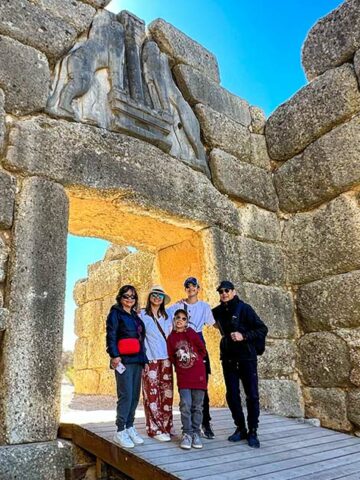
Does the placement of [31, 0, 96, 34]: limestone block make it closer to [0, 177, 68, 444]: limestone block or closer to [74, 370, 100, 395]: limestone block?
[0, 177, 68, 444]: limestone block

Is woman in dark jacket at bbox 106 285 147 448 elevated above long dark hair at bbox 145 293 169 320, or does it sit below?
below

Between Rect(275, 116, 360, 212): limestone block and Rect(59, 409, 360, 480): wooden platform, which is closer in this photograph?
Rect(59, 409, 360, 480): wooden platform

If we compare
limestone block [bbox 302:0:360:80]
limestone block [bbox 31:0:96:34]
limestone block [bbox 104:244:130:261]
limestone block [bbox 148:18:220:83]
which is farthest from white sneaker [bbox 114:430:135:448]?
limestone block [bbox 104:244:130:261]

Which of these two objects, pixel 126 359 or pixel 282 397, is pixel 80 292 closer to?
pixel 282 397

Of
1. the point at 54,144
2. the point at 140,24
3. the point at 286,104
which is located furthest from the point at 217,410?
the point at 140,24

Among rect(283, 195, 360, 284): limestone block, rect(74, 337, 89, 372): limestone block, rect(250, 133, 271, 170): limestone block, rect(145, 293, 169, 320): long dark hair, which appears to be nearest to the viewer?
rect(145, 293, 169, 320): long dark hair

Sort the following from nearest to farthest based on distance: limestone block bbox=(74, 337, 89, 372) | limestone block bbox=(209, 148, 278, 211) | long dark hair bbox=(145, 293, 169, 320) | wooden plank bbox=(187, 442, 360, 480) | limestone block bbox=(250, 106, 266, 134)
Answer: wooden plank bbox=(187, 442, 360, 480) < long dark hair bbox=(145, 293, 169, 320) < limestone block bbox=(209, 148, 278, 211) < limestone block bbox=(250, 106, 266, 134) < limestone block bbox=(74, 337, 89, 372)

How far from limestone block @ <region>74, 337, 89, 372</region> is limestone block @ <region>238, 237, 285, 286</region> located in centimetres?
342

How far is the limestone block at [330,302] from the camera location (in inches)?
168

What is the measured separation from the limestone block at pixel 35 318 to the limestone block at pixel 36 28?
4.36 ft

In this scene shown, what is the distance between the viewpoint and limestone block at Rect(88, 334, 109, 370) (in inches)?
257

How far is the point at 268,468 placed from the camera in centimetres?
248

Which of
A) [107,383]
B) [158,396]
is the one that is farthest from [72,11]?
[107,383]

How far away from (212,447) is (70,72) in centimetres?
330
